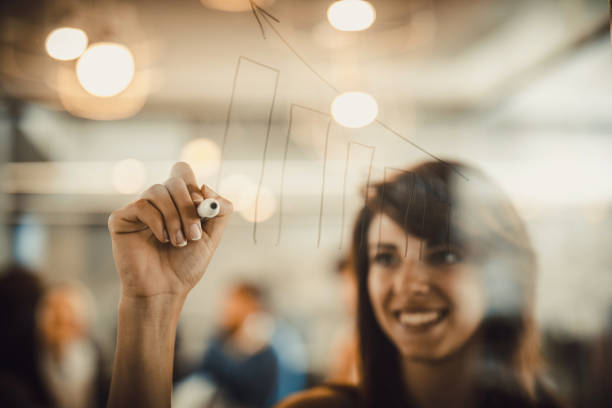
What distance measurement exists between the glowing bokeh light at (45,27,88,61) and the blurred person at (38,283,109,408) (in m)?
1.20

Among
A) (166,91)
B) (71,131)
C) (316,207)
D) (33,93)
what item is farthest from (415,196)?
(166,91)

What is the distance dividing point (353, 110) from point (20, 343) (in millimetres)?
1131

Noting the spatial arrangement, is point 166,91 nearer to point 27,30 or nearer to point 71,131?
point 71,131

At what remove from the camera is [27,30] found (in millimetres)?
1609

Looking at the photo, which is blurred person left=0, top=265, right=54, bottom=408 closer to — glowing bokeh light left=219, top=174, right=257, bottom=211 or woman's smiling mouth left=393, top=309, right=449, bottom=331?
glowing bokeh light left=219, top=174, right=257, bottom=211

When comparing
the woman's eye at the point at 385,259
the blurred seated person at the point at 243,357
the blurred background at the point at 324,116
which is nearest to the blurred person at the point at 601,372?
the blurred background at the point at 324,116

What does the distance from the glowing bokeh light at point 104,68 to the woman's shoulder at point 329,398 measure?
966 millimetres

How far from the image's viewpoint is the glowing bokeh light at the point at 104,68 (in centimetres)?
117

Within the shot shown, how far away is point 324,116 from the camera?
67 cm

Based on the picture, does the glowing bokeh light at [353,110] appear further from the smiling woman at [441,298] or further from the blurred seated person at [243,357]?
the blurred seated person at [243,357]

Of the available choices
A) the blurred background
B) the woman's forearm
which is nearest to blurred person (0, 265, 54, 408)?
the blurred background

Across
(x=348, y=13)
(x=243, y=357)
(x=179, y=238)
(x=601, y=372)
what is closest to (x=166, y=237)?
(x=179, y=238)

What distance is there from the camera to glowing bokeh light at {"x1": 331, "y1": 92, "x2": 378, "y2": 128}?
0.65 metres

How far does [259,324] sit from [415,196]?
7.06ft
